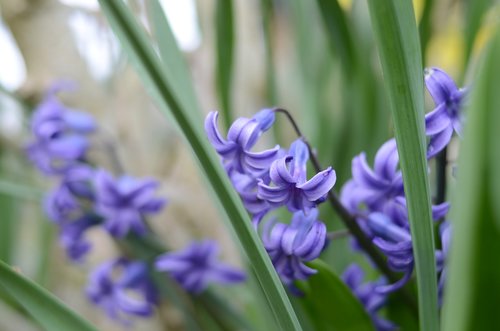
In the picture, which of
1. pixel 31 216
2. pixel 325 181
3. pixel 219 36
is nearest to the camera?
pixel 325 181

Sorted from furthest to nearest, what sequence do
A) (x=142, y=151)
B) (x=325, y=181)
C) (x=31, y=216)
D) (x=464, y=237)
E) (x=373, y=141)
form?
(x=31, y=216) < (x=142, y=151) < (x=373, y=141) < (x=325, y=181) < (x=464, y=237)

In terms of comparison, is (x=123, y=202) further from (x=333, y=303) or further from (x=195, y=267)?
(x=333, y=303)

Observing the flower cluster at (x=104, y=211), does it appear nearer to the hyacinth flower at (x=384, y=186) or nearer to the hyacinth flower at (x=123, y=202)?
the hyacinth flower at (x=123, y=202)

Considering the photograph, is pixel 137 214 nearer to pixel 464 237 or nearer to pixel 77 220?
pixel 77 220

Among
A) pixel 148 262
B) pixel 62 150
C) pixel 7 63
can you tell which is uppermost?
pixel 7 63

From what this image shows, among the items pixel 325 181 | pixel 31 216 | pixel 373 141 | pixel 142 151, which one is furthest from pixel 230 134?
pixel 31 216

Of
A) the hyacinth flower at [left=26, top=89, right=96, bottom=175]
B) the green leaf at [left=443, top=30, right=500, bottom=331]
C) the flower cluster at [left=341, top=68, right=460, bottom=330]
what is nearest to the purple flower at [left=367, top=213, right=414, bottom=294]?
the flower cluster at [left=341, top=68, right=460, bottom=330]

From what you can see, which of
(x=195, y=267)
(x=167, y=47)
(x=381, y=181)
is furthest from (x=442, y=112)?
(x=195, y=267)

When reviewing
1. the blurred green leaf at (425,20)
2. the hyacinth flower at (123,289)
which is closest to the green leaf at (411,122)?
the blurred green leaf at (425,20)
